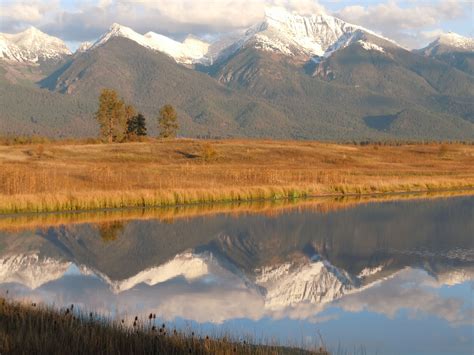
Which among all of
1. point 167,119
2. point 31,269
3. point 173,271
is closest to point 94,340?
point 173,271

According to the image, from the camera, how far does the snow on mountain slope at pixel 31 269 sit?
26.7 meters

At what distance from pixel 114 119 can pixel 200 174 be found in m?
58.5

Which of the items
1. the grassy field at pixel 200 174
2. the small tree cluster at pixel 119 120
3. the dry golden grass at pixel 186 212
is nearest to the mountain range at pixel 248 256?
the dry golden grass at pixel 186 212

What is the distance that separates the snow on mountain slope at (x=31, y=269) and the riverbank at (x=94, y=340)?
357 inches

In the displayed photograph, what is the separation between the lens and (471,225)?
42.9 m

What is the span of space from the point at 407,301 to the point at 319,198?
36.8 meters

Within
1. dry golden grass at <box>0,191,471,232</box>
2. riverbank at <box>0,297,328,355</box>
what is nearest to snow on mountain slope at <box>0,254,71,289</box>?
dry golden grass at <box>0,191,471,232</box>

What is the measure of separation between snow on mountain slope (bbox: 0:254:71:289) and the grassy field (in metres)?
15.0

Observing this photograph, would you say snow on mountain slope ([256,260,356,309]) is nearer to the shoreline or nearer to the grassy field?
the shoreline

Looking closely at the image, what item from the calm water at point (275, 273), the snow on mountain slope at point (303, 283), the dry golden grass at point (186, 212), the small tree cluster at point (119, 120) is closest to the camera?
the calm water at point (275, 273)

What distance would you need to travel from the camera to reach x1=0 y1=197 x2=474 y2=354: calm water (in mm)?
19812

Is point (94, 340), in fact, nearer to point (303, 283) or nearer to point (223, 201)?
point (303, 283)

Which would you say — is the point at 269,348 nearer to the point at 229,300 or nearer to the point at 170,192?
the point at 229,300

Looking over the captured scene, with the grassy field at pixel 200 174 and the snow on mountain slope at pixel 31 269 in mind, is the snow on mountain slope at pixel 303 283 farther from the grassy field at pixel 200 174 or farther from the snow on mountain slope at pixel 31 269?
the grassy field at pixel 200 174
